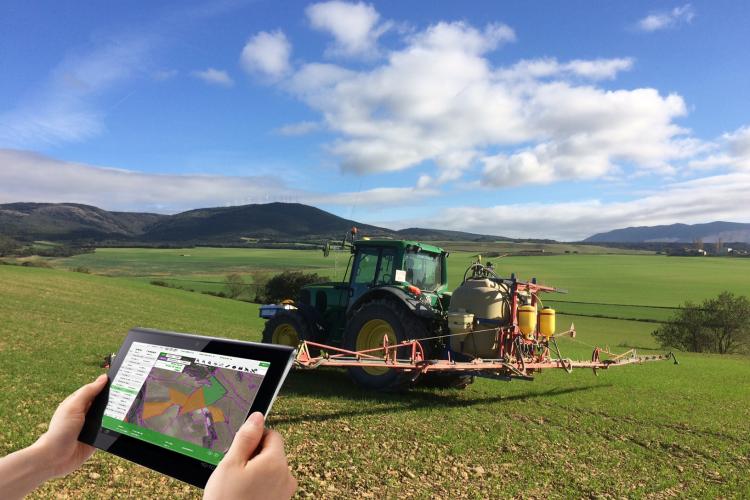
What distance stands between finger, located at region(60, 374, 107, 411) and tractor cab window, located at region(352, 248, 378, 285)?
7929mm

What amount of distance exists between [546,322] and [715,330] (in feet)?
101

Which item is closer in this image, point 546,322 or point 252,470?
point 252,470

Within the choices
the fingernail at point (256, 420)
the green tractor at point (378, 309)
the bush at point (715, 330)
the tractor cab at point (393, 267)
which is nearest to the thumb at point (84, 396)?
the fingernail at point (256, 420)

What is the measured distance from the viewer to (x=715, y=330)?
3216 centimetres

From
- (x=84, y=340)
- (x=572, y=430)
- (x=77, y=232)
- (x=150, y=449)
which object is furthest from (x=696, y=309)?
(x=77, y=232)

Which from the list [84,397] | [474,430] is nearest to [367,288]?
[474,430]

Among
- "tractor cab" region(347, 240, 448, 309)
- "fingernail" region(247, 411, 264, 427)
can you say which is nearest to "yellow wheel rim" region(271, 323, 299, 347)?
"tractor cab" region(347, 240, 448, 309)

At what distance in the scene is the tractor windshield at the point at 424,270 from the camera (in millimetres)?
9984

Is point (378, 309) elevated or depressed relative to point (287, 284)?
elevated

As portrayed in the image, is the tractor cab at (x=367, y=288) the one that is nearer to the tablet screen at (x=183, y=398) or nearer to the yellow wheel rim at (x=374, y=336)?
the yellow wheel rim at (x=374, y=336)

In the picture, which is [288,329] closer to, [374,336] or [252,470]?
[374,336]

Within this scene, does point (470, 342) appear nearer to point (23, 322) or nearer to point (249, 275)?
point (23, 322)

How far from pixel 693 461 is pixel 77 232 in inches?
7217

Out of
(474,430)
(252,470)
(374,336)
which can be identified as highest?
(252,470)
